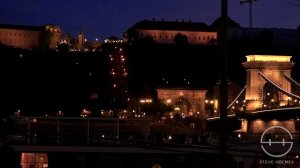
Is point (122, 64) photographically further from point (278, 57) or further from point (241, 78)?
point (278, 57)

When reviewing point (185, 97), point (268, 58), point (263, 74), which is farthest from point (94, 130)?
point (185, 97)

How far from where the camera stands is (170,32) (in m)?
112

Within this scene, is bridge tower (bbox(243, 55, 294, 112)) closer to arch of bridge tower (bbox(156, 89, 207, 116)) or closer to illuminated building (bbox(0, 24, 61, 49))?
arch of bridge tower (bbox(156, 89, 207, 116))

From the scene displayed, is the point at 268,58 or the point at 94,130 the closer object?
the point at 94,130

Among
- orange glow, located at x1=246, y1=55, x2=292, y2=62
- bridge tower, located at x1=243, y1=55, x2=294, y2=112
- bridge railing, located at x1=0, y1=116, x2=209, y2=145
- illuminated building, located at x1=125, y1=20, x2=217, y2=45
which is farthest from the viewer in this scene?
illuminated building, located at x1=125, y1=20, x2=217, y2=45

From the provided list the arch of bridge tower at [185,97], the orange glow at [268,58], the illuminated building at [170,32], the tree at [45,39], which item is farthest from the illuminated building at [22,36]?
the orange glow at [268,58]

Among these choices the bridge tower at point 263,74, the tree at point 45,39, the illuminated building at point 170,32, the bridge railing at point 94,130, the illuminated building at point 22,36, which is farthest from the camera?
the illuminated building at point 22,36

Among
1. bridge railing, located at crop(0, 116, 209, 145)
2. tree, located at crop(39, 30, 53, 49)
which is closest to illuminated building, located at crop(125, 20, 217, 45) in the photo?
tree, located at crop(39, 30, 53, 49)

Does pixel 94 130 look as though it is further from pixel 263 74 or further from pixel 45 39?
pixel 45 39

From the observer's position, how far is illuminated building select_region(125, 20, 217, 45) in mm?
111012

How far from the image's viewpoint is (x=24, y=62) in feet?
268

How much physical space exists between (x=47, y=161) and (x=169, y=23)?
97130mm

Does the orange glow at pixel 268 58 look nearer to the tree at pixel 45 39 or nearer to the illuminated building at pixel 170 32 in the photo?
the illuminated building at pixel 170 32

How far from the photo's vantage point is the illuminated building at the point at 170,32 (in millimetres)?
111012
